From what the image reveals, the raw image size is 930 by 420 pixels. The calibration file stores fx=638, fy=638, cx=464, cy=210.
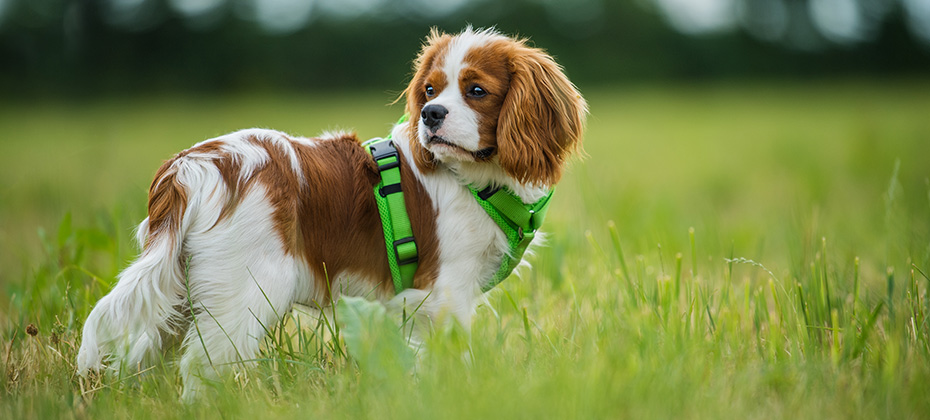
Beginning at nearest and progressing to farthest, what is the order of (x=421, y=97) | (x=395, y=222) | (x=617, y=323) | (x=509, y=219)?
(x=617, y=323) < (x=395, y=222) < (x=509, y=219) < (x=421, y=97)

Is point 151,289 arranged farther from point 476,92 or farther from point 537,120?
point 537,120

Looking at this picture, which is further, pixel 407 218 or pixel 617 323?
pixel 407 218

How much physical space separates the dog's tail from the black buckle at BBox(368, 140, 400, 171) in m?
0.68

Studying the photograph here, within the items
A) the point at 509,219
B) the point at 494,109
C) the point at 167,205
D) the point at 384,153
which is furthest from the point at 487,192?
the point at 167,205

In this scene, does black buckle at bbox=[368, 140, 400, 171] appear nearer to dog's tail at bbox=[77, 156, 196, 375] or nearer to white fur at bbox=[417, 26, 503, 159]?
white fur at bbox=[417, 26, 503, 159]

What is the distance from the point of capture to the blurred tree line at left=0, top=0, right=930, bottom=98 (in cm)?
1428

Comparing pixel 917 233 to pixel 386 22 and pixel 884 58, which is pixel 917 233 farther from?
pixel 884 58

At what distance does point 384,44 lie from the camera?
2055cm

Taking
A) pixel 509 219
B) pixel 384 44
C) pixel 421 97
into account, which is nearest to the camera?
pixel 509 219

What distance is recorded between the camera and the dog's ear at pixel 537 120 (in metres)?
2.55

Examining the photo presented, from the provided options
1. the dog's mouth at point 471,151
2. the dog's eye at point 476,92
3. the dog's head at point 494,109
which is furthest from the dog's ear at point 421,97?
the dog's eye at point 476,92

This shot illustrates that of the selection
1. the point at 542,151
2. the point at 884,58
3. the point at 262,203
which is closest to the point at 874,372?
the point at 542,151

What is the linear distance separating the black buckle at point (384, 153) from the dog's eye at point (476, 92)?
15.4 inches

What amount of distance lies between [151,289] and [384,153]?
1.01 metres
